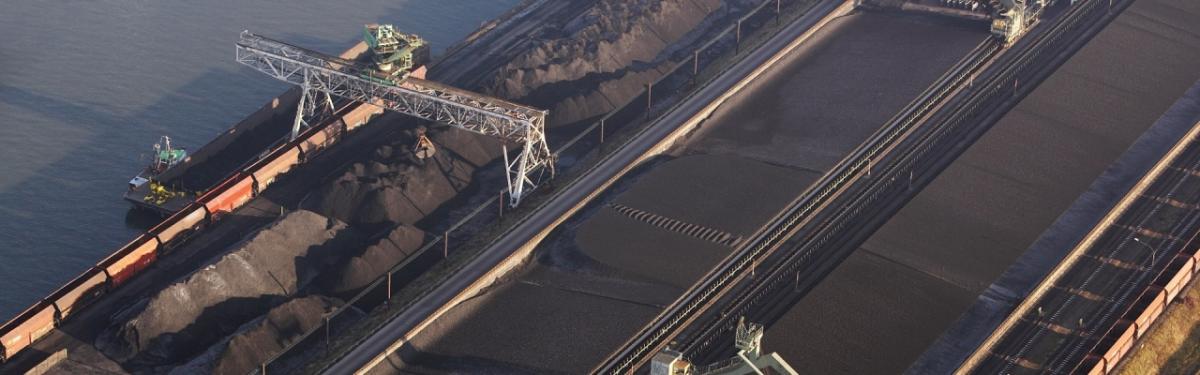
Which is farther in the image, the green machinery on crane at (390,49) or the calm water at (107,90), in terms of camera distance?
the green machinery on crane at (390,49)

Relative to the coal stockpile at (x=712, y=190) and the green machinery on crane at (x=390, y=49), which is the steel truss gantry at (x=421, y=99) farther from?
the coal stockpile at (x=712, y=190)

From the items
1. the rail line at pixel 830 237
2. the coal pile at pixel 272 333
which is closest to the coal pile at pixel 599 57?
the rail line at pixel 830 237

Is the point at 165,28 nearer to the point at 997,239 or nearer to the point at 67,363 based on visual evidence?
the point at 67,363

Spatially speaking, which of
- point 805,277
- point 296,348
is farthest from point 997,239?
point 296,348

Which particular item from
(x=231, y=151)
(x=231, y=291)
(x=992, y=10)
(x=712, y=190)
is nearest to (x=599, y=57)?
(x=712, y=190)

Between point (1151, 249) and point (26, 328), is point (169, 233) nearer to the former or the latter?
point (26, 328)

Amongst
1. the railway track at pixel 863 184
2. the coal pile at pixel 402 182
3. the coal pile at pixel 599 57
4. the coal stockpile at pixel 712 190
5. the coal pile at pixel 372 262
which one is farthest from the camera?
the coal pile at pixel 599 57
